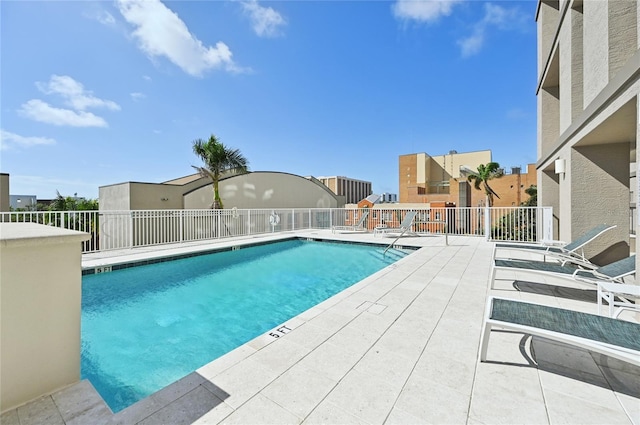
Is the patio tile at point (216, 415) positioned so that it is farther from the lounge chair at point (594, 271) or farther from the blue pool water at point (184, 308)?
the lounge chair at point (594, 271)

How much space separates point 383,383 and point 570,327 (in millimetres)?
1395

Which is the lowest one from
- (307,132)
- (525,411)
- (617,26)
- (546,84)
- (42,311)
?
(525,411)

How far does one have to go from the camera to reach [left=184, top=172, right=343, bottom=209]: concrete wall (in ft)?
51.5

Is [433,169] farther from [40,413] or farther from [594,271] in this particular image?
[40,413]

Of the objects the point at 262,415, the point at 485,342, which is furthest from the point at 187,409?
the point at 485,342

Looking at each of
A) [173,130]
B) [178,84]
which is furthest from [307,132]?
[178,84]

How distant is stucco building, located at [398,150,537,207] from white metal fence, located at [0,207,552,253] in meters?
22.5

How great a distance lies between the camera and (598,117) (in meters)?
→ 3.77

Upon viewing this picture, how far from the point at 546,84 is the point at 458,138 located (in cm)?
4246

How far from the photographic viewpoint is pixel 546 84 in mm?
8234

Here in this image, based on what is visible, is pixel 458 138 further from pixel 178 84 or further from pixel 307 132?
pixel 178 84

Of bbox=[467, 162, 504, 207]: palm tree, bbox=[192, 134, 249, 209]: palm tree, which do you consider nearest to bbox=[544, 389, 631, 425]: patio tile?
bbox=[192, 134, 249, 209]: palm tree

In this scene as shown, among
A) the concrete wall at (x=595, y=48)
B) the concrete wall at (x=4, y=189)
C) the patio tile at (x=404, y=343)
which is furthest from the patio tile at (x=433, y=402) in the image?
the concrete wall at (x=4, y=189)

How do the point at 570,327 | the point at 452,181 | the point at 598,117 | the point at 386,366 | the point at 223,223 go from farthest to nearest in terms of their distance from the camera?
the point at 452,181 → the point at 223,223 → the point at 598,117 → the point at 386,366 → the point at 570,327
